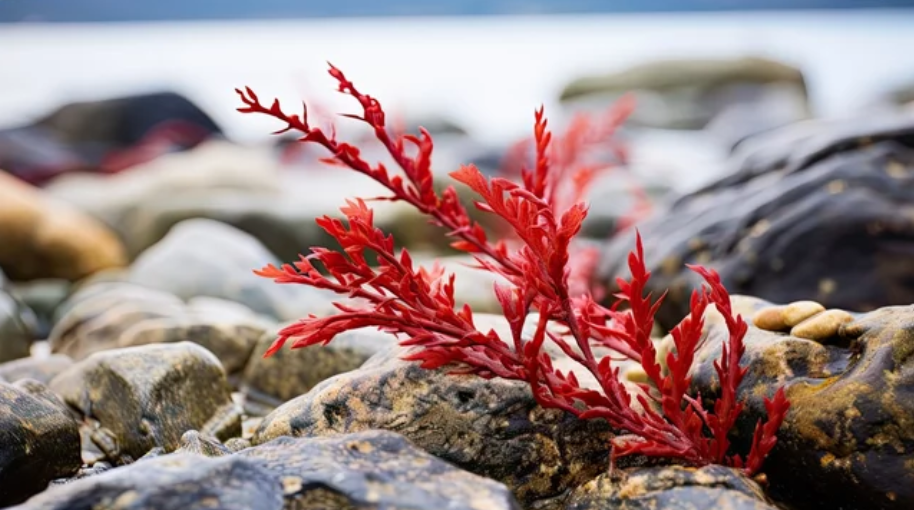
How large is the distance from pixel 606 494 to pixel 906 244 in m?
1.73

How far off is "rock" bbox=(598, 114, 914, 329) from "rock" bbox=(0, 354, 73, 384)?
196cm

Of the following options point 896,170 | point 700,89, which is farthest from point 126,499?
point 700,89

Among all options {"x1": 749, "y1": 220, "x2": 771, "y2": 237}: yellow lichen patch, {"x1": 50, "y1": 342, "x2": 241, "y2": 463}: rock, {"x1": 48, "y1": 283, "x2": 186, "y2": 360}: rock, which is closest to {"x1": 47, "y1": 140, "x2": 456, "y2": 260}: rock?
{"x1": 48, "y1": 283, "x2": 186, "y2": 360}: rock

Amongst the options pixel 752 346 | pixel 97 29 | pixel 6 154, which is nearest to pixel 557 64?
pixel 97 29

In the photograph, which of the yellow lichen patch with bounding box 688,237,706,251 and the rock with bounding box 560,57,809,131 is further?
the rock with bounding box 560,57,809,131

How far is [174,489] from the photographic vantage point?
3.24 feet

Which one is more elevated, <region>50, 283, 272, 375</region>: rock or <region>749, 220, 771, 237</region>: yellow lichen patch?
<region>749, 220, 771, 237</region>: yellow lichen patch

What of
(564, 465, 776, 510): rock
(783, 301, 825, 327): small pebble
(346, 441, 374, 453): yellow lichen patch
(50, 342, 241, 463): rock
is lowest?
(50, 342, 241, 463): rock

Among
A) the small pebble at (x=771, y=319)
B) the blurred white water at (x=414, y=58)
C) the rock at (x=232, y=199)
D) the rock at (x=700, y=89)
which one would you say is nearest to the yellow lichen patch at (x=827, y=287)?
the small pebble at (x=771, y=319)

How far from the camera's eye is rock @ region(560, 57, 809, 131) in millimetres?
9961

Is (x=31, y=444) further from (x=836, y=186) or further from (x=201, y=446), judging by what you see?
(x=836, y=186)

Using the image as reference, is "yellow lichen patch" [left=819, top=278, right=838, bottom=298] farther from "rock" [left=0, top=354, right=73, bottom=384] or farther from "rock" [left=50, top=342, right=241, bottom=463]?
"rock" [left=0, top=354, right=73, bottom=384]

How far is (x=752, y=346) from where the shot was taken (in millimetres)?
1481

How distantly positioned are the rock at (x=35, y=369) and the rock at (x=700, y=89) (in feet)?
27.6
